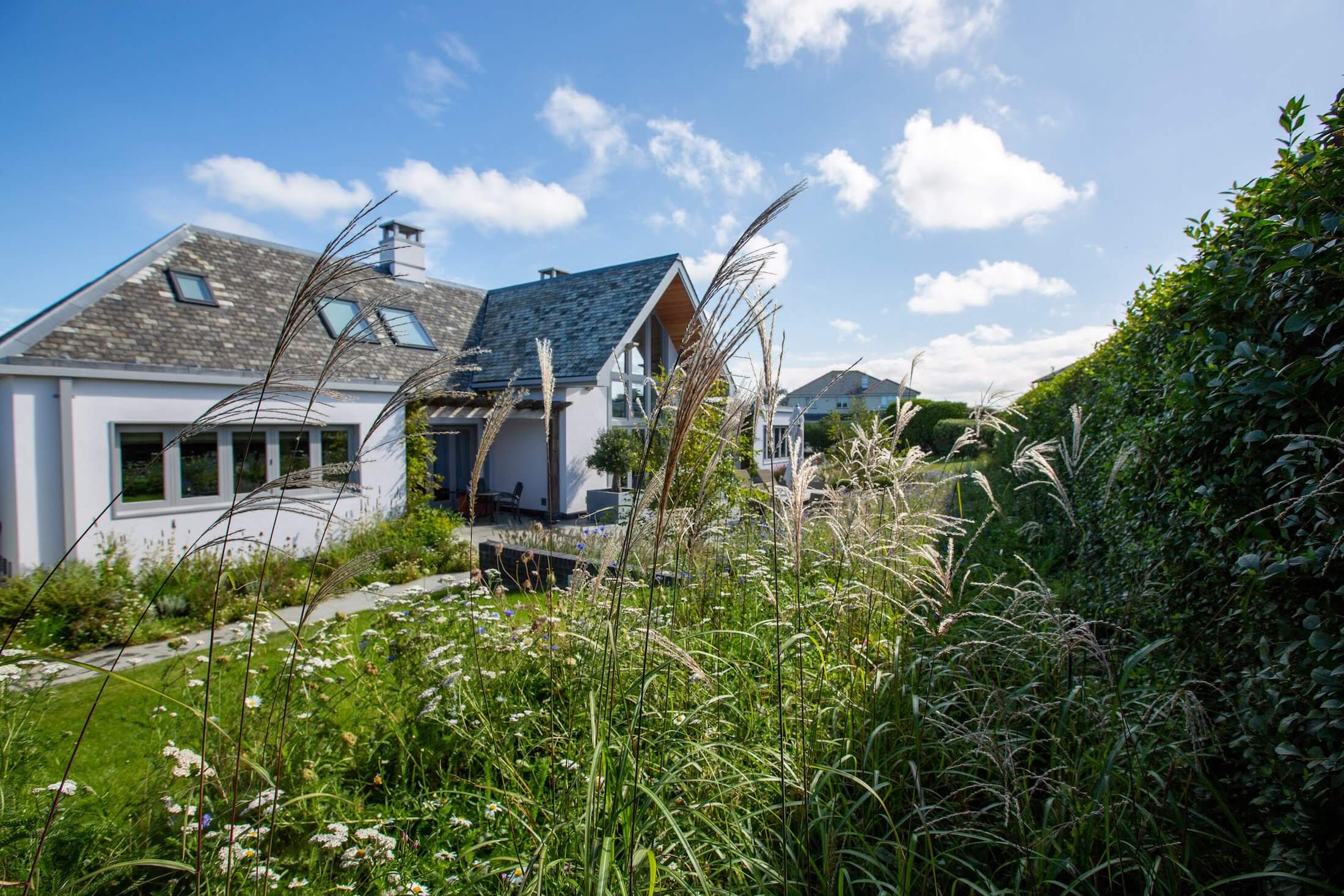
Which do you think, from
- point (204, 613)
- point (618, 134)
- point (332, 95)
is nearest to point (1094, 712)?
point (618, 134)

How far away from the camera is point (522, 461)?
15.4 metres

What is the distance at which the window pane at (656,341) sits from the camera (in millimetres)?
17328

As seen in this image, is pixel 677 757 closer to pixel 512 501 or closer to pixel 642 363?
pixel 512 501

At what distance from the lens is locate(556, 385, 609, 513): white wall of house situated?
1426 centimetres

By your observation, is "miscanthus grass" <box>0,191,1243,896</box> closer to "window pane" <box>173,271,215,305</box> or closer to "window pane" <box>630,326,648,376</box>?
"window pane" <box>173,271,215,305</box>

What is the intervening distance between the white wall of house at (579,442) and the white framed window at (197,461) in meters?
4.70

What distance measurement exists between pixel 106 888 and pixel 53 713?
3.67 meters

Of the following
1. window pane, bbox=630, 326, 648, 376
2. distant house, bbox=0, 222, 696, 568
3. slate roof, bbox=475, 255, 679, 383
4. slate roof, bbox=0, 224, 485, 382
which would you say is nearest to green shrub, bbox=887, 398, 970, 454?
window pane, bbox=630, 326, 648, 376

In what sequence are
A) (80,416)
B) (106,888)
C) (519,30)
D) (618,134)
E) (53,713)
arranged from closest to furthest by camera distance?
(106,888) → (53,713) → (519,30) → (618,134) → (80,416)

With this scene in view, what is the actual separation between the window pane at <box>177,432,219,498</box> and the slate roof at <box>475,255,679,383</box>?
18.2 feet

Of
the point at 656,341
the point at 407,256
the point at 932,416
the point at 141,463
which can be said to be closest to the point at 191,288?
the point at 141,463

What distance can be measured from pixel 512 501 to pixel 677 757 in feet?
44.0

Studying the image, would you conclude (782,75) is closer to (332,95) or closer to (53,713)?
(332,95)

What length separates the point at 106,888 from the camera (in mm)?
2074
